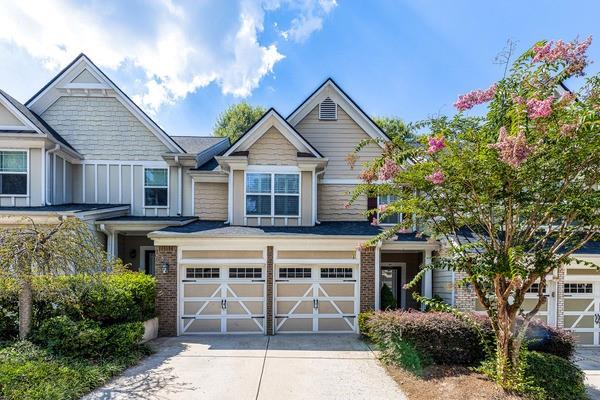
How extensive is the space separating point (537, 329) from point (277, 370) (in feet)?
20.4

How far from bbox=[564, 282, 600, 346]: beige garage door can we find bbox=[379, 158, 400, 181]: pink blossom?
27.6 ft

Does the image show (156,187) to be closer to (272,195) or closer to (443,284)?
(272,195)

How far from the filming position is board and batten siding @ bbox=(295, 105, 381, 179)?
13.2 meters

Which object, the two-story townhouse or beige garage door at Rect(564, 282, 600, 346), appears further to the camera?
the two-story townhouse

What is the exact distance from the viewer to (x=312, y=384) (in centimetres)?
652

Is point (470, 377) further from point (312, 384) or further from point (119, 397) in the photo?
point (119, 397)

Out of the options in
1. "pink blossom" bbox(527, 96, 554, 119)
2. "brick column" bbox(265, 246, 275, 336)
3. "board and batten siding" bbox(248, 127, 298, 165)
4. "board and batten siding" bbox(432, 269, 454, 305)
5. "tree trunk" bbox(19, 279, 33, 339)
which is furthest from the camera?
"board and batten siding" bbox(248, 127, 298, 165)

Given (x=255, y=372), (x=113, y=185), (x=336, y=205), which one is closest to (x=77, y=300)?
(x=255, y=372)

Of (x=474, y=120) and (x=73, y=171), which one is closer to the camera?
(x=474, y=120)

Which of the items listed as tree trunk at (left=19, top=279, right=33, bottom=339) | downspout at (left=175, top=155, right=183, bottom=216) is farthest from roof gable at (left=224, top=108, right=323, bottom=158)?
tree trunk at (left=19, top=279, right=33, bottom=339)

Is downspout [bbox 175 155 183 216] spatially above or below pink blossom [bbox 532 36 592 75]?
below

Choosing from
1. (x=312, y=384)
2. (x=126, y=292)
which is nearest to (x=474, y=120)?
(x=312, y=384)

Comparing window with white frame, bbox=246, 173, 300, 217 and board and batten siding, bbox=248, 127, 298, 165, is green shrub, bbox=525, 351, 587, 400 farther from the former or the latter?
board and batten siding, bbox=248, 127, 298, 165

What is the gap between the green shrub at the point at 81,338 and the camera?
23.8 feet
